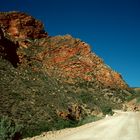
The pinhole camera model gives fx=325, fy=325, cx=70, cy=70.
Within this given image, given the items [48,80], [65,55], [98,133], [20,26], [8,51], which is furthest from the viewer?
[20,26]

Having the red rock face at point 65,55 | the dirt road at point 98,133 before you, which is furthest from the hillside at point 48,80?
the dirt road at point 98,133

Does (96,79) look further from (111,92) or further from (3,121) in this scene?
(3,121)

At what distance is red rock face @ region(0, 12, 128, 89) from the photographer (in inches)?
2670

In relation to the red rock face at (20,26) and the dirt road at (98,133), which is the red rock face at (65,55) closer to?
the red rock face at (20,26)

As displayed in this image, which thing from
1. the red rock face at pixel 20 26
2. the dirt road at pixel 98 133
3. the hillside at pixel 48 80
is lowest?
the dirt road at pixel 98 133

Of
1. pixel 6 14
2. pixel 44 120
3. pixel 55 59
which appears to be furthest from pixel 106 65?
pixel 44 120

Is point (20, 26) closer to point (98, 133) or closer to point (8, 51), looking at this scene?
point (8, 51)

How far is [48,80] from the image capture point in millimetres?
47062

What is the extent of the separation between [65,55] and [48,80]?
26.3 m

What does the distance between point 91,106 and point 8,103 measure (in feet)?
75.2

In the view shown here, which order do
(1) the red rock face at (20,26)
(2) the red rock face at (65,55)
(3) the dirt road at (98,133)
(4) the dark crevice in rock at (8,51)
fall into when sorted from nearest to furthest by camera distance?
(3) the dirt road at (98,133)
(4) the dark crevice in rock at (8,51)
(2) the red rock face at (65,55)
(1) the red rock face at (20,26)

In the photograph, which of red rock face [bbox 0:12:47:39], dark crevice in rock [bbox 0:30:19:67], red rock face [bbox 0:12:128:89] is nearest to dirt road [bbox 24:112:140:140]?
dark crevice in rock [bbox 0:30:19:67]

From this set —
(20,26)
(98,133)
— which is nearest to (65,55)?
(20,26)

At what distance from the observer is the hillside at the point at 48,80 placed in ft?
94.6
